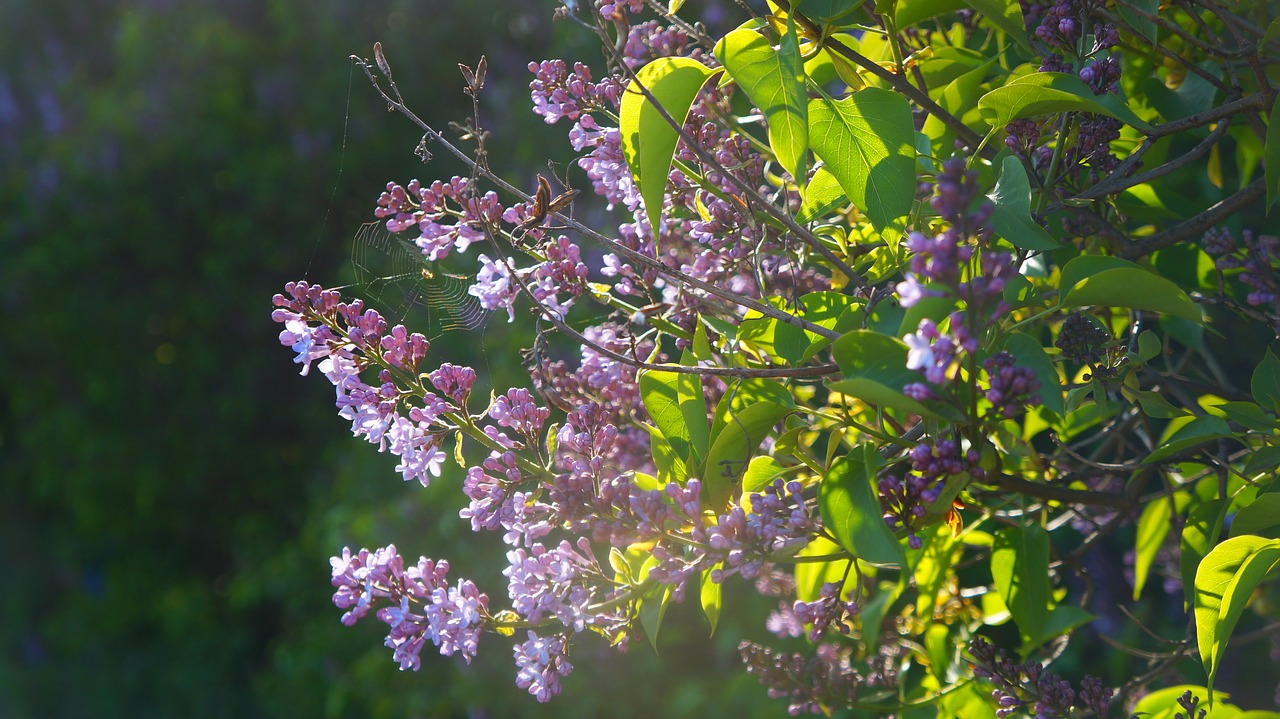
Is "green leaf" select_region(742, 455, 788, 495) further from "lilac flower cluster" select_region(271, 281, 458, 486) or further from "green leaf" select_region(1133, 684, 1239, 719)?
"green leaf" select_region(1133, 684, 1239, 719)

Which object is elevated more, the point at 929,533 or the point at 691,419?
the point at 691,419

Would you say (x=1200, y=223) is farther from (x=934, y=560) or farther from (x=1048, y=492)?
(x=934, y=560)

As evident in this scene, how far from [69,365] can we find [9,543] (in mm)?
1120

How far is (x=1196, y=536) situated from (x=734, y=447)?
1.86 ft

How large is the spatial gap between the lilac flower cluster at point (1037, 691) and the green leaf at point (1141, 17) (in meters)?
0.60

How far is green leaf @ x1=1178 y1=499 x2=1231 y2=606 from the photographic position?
1.03 metres

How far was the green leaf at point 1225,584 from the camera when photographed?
73 centimetres

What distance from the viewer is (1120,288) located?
2.33 feet

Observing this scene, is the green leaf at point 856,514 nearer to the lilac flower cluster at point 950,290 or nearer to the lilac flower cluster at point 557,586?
→ the lilac flower cluster at point 950,290

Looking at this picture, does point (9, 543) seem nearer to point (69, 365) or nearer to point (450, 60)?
point (69, 365)

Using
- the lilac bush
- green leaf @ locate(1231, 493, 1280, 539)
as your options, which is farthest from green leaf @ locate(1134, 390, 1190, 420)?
→ green leaf @ locate(1231, 493, 1280, 539)

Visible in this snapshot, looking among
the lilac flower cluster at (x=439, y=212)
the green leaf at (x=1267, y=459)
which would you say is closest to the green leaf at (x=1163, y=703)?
the green leaf at (x=1267, y=459)

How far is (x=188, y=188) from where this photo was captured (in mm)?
4898

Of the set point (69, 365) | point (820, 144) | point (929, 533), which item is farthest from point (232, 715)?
point (820, 144)
